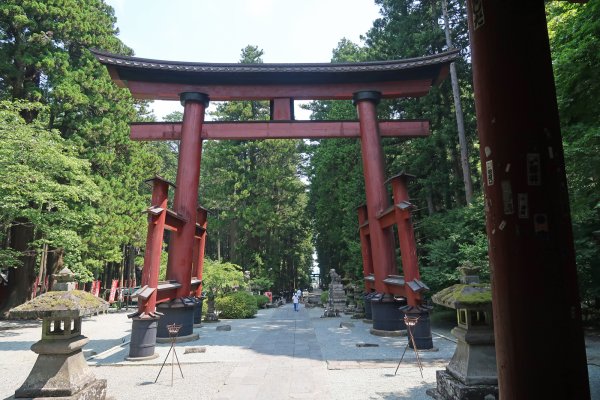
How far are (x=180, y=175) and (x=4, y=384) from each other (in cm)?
665

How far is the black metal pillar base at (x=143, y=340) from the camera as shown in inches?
343

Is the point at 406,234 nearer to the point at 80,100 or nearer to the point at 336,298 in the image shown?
the point at 336,298

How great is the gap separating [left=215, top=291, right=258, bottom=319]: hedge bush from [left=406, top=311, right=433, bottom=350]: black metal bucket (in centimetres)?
1082

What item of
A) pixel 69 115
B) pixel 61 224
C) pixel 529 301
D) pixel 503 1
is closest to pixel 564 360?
pixel 529 301

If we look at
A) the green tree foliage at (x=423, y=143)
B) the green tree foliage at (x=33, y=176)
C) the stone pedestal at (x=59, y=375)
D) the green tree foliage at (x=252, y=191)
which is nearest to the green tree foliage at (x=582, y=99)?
the green tree foliage at (x=423, y=143)

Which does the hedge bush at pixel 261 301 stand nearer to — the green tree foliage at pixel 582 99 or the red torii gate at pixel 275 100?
the red torii gate at pixel 275 100

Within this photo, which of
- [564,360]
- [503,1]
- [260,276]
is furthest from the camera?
[260,276]

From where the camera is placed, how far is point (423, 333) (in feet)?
30.8

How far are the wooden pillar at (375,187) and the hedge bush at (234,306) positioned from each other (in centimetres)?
862

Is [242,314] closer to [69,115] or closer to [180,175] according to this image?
[180,175]

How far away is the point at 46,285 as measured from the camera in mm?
19734

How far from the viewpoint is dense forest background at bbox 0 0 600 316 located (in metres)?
7.05

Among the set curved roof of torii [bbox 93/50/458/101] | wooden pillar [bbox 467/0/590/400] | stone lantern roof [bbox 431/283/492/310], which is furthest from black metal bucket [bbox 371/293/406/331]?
wooden pillar [bbox 467/0/590/400]

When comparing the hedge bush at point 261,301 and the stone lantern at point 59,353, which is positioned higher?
the stone lantern at point 59,353
